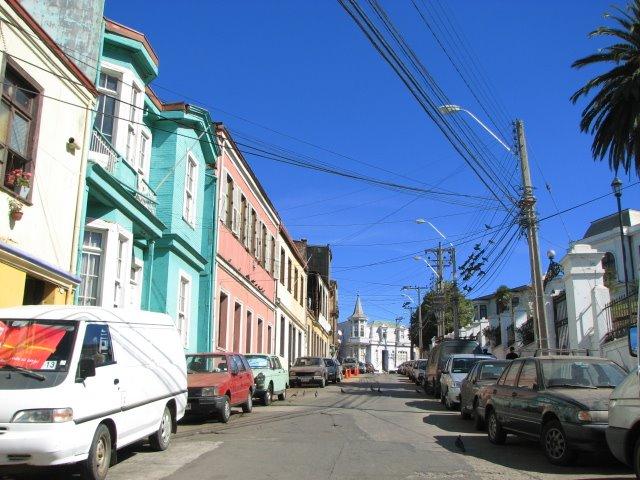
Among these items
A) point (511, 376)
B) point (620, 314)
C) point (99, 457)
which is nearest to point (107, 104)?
point (99, 457)

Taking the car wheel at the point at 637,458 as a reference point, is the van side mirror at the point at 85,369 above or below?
above

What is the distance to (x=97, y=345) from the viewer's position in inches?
324

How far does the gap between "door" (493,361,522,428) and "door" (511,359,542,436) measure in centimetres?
16

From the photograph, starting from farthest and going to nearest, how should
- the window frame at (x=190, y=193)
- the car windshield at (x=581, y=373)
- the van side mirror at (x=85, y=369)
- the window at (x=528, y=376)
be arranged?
the window frame at (x=190, y=193)
the window at (x=528, y=376)
the car windshield at (x=581, y=373)
the van side mirror at (x=85, y=369)

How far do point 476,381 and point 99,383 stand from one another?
400 inches

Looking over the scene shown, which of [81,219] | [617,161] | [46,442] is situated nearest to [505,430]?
[46,442]

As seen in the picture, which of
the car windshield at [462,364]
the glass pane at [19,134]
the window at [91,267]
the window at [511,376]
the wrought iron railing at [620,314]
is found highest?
the glass pane at [19,134]

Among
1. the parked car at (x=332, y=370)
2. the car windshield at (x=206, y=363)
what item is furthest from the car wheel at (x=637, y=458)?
the parked car at (x=332, y=370)

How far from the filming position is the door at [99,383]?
7418 millimetres

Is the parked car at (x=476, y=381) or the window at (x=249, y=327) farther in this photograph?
the window at (x=249, y=327)

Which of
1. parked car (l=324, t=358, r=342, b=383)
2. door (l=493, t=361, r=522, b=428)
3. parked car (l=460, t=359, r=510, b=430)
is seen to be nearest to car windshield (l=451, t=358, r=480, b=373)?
parked car (l=460, t=359, r=510, b=430)

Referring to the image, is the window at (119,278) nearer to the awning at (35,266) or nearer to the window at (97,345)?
the awning at (35,266)

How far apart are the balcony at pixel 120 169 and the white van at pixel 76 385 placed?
245 inches

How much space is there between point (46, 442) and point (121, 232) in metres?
9.42
